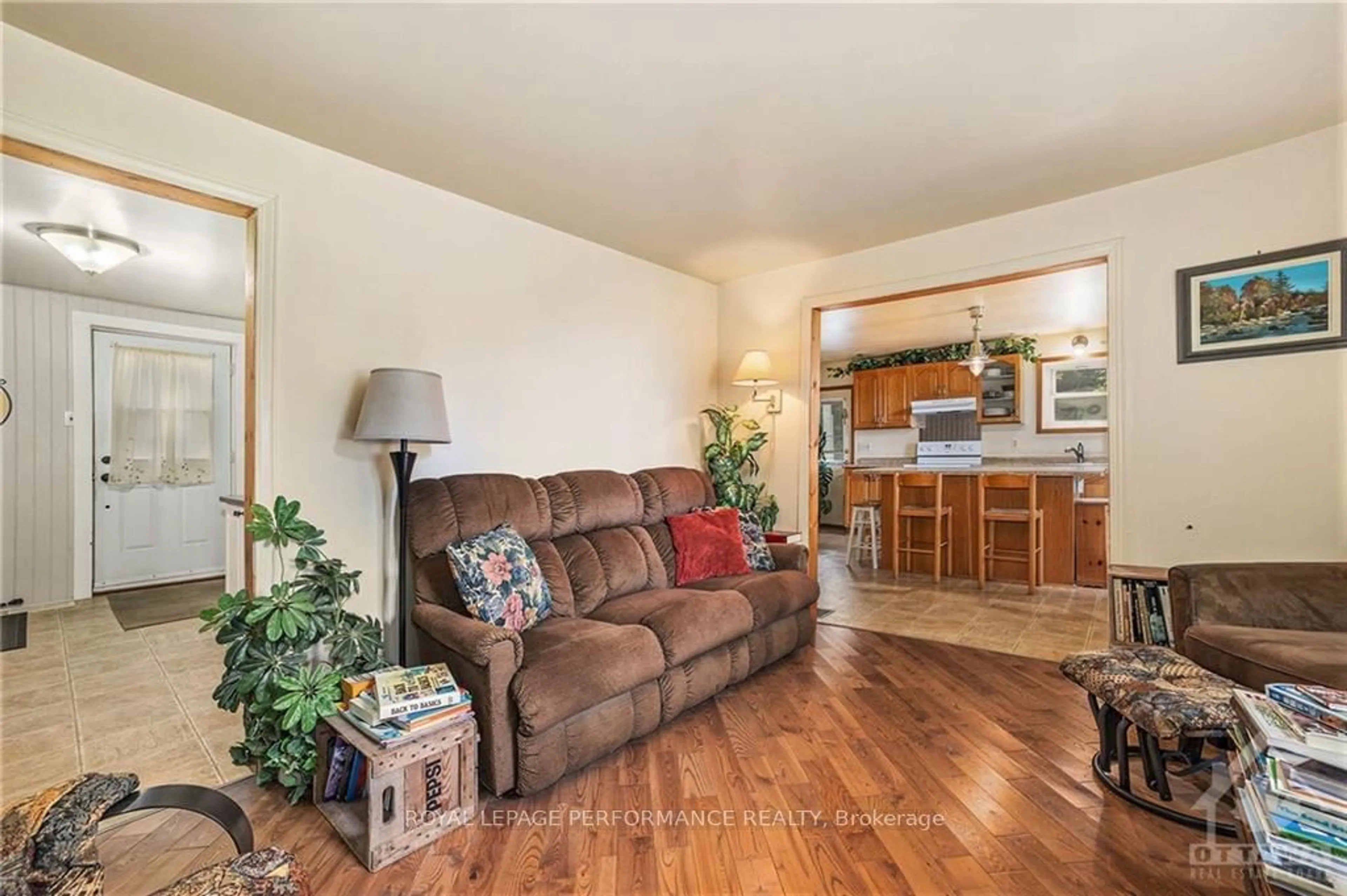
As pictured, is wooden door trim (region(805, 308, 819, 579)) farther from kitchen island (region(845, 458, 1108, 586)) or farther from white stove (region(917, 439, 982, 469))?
white stove (region(917, 439, 982, 469))

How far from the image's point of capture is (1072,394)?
6.03 meters

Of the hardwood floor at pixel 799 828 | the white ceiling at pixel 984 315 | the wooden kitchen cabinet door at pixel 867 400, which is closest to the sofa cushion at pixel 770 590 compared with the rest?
the hardwood floor at pixel 799 828

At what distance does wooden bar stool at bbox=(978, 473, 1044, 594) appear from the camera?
4.88 m

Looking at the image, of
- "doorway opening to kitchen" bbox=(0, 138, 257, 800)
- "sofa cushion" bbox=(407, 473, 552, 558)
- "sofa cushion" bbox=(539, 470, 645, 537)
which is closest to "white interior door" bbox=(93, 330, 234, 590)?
"doorway opening to kitchen" bbox=(0, 138, 257, 800)

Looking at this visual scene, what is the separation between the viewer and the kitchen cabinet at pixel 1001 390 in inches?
244

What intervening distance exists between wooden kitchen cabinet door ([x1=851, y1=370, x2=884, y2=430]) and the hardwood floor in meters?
4.84

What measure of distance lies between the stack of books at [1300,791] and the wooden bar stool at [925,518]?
13.4 ft

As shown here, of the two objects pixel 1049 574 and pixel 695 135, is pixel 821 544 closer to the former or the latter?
pixel 1049 574

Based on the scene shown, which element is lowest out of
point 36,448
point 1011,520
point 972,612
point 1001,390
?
point 972,612

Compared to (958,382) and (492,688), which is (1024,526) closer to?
(958,382)

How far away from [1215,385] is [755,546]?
239 centimetres

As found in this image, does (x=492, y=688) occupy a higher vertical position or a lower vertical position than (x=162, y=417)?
lower

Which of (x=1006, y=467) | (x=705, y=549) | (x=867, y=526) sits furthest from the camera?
(x=867, y=526)

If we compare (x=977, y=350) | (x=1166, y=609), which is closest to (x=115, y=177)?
(x=1166, y=609)
